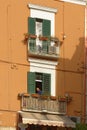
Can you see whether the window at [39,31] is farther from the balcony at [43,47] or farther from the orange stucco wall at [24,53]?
the orange stucco wall at [24,53]

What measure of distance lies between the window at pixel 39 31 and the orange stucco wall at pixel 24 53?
0.37m

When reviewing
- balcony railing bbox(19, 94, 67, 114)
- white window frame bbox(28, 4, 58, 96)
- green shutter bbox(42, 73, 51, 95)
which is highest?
white window frame bbox(28, 4, 58, 96)

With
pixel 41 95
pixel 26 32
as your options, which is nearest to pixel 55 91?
pixel 41 95

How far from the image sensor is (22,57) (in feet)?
115

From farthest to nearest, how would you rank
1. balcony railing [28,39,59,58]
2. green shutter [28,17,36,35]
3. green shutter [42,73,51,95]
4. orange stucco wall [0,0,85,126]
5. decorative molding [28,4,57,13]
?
1. decorative molding [28,4,57,13]
2. green shutter [28,17,36,35]
3. green shutter [42,73,51,95]
4. balcony railing [28,39,59,58]
5. orange stucco wall [0,0,85,126]

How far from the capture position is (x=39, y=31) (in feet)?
118

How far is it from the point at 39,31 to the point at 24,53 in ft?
6.00

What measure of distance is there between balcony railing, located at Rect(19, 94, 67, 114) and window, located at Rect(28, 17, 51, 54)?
2.60m

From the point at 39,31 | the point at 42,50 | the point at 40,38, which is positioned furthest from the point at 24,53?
the point at 39,31

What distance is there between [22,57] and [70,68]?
10.1ft

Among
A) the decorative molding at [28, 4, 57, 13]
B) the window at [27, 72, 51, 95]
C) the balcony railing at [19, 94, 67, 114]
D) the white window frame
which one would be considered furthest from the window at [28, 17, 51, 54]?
the balcony railing at [19, 94, 67, 114]

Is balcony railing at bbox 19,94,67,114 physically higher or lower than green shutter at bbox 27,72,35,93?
lower

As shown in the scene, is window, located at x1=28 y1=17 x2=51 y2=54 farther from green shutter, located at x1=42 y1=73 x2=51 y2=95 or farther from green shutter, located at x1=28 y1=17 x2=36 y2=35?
green shutter, located at x1=42 y1=73 x2=51 y2=95

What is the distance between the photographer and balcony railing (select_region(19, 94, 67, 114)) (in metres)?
34.3
